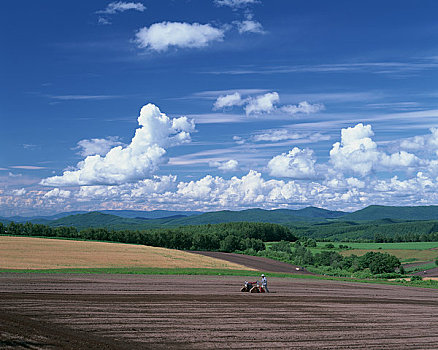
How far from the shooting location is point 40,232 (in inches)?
4951

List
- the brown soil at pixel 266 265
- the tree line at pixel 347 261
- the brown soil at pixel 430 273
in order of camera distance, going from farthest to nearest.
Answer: the tree line at pixel 347 261 < the brown soil at pixel 430 273 < the brown soil at pixel 266 265

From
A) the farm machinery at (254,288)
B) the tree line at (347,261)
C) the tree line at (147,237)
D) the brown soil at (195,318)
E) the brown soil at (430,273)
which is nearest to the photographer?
the brown soil at (195,318)

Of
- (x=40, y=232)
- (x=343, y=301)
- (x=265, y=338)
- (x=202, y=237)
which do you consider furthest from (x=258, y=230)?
(x=265, y=338)

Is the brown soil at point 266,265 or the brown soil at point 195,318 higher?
the brown soil at point 195,318

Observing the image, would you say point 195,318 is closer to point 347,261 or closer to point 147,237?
point 347,261

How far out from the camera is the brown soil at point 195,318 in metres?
→ 19.7

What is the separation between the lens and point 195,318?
2528 cm

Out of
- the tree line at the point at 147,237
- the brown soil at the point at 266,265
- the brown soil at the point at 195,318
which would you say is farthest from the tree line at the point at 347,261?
the brown soil at the point at 195,318

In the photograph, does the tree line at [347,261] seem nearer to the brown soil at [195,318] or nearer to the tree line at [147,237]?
the tree line at [147,237]

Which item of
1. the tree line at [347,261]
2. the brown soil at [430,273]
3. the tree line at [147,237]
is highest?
the tree line at [147,237]

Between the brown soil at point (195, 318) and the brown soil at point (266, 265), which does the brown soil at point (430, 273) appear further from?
the brown soil at point (195, 318)

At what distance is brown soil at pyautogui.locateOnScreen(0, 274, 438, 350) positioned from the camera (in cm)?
1972

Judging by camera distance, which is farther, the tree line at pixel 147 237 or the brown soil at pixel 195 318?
the tree line at pixel 147 237

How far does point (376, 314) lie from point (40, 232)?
114218mm
